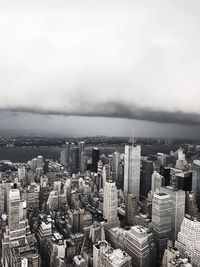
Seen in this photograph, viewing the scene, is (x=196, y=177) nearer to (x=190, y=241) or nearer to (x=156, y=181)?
(x=156, y=181)

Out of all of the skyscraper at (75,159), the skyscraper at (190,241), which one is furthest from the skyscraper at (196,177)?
the skyscraper at (75,159)

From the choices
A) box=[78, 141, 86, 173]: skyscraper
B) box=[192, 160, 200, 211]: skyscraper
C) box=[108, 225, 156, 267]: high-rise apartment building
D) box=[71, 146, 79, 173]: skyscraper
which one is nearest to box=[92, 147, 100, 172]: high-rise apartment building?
box=[78, 141, 86, 173]: skyscraper

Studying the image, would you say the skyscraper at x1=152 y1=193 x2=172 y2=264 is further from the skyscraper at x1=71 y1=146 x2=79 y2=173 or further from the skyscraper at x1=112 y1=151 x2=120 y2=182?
the skyscraper at x1=71 y1=146 x2=79 y2=173

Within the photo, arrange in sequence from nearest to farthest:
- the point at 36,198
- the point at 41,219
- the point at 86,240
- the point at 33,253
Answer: the point at 33,253
the point at 86,240
the point at 41,219
the point at 36,198

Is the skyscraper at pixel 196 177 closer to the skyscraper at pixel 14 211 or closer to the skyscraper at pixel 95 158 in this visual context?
the skyscraper at pixel 95 158

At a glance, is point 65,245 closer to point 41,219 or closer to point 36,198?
point 41,219

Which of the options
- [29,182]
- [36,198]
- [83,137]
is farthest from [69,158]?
[36,198]

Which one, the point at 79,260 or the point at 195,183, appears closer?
the point at 79,260
